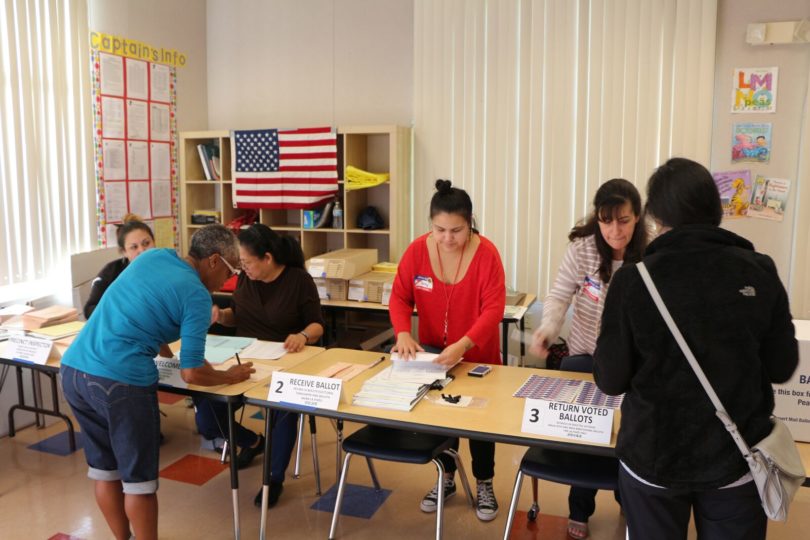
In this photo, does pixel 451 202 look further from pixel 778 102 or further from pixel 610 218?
pixel 778 102

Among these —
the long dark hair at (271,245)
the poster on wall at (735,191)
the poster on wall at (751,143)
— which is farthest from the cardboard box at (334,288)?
the poster on wall at (751,143)

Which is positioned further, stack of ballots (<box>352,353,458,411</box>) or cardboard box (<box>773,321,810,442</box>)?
stack of ballots (<box>352,353,458,411</box>)

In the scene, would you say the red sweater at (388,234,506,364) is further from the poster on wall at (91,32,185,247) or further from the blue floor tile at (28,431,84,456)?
the poster on wall at (91,32,185,247)

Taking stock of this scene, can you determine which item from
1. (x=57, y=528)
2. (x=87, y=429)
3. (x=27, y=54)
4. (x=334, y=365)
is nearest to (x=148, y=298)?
(x=87, y=429)

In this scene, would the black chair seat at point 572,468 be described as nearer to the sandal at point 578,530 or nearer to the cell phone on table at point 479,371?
the cell phone on table at point 479,371

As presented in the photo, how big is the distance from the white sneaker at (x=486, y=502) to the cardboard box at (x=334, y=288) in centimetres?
186

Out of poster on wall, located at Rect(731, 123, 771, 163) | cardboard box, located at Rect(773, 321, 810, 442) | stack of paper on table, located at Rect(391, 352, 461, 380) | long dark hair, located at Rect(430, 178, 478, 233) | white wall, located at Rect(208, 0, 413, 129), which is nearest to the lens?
cardboard box, located at Rect(773, 321, 810, 442)

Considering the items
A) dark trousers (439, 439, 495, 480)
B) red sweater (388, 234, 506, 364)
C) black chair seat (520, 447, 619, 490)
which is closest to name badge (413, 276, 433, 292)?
red sweater (388, 234, 506, 364)

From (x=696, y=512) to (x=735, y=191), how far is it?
10.8 ft

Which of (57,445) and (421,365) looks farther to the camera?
(57,445)

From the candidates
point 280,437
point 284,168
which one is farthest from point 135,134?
point 280,437

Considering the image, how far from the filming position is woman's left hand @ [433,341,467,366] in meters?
2.44

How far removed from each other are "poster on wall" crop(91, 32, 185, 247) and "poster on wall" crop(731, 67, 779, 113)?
13.1 ft

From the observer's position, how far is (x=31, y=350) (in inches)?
110
